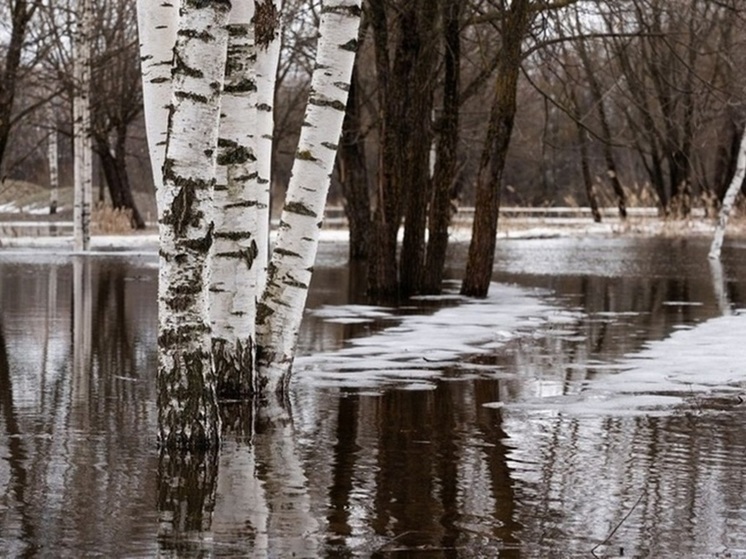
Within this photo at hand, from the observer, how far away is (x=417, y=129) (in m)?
17.2

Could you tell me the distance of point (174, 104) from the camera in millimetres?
7066

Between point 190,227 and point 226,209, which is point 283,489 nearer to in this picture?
point 190,227

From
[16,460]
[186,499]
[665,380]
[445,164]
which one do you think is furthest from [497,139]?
[186,499]

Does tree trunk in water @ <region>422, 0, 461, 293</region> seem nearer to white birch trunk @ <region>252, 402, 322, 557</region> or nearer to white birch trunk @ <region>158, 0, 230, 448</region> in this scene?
white birch trunk @ <region>252, 402, 322, 557</region>

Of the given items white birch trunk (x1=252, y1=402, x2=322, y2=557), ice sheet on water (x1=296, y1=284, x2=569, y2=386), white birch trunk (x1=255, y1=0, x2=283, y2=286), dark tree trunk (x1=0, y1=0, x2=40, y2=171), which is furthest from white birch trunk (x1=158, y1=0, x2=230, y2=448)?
dark tree trunk (x1=0, y1=0, x2=40, y2=171)

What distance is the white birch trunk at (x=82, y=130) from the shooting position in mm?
26000

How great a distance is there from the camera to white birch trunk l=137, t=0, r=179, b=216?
30.5 feet

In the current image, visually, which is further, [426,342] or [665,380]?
[426,342]

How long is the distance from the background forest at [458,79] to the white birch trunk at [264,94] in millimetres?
5601

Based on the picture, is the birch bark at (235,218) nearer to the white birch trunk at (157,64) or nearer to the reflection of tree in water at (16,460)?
the white birch trunk at (157,64)

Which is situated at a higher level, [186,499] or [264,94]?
[264,94]

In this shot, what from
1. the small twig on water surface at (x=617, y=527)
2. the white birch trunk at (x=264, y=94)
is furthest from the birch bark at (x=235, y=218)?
the small twig on water surface at (x=617, y=527)

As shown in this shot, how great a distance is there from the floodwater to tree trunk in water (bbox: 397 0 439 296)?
3.40m

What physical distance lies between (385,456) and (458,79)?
1115 cm
